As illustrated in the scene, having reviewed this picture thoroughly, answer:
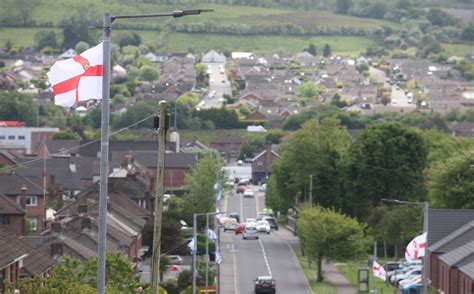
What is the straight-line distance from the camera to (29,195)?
84750 millimetres

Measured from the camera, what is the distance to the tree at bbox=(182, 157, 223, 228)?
95750 mm

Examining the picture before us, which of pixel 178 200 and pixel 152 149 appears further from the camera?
pixel 152 149

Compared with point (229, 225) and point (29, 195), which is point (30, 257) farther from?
point (229, 225)

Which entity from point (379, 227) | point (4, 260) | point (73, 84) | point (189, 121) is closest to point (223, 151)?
point (189, 121)

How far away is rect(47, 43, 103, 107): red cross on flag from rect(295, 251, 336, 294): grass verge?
142ft

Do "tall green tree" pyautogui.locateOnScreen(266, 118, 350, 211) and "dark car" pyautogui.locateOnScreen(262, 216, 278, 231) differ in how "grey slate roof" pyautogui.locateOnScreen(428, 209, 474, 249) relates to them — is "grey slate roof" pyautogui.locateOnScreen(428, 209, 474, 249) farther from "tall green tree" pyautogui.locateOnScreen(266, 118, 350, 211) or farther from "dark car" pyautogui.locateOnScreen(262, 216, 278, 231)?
"dark car" pyautogui.locateOnScreen(262, 216, 278, 231)

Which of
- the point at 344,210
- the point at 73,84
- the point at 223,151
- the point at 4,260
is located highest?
the point at 73,84

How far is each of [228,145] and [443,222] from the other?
374 ft

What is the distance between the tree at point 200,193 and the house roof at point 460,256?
3273 cm

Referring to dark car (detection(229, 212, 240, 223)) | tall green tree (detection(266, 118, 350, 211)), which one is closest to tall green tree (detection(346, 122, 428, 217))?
tall green tree (detection(266, 118, 350, 211))

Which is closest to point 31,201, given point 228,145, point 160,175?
point 160,175

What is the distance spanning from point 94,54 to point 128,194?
67.0m

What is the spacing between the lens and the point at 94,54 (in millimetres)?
24703

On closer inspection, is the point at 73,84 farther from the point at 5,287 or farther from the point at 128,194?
the point at 128,194
